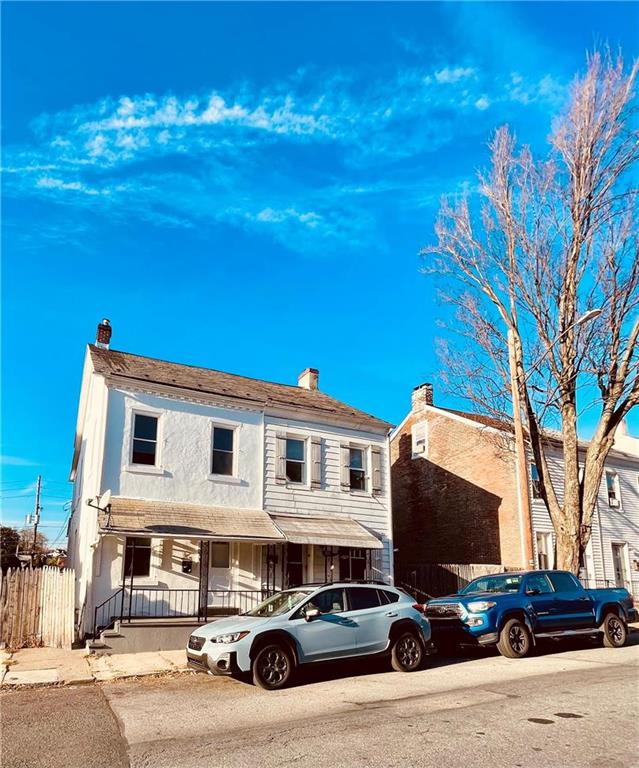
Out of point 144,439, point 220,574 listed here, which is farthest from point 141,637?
point 144,439

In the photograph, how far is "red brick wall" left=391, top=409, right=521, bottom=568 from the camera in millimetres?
24192

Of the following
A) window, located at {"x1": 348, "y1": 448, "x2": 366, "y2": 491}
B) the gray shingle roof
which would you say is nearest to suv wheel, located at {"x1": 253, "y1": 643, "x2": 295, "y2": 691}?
the gray shingle roof

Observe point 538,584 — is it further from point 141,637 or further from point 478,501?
point 478,501

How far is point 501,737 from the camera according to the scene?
6.71 m

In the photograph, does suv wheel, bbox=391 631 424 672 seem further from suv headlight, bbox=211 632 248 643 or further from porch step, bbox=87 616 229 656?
porch step, bbox=87 616 229 656

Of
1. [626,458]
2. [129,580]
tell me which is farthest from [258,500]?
[626,458]

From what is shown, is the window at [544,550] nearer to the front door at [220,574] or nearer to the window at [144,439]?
the front door at [220,574]

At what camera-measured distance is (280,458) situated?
1902 centimetres

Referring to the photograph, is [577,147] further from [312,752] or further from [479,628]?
[312,752]

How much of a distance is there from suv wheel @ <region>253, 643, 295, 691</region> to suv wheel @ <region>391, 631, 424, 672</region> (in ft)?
7.02

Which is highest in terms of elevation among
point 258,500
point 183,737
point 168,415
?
point 168,415

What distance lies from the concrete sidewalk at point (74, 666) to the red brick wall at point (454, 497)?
13069mm

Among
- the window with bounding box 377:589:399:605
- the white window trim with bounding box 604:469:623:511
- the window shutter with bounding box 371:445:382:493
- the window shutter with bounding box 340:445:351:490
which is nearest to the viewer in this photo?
the window with bounding box 377:589:399:605

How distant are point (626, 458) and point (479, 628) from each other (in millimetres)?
19279
